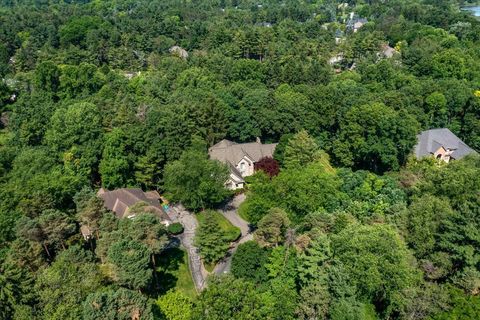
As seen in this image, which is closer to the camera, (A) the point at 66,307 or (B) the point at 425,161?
(A) the point at 66,307

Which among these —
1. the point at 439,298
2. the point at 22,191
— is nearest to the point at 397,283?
the point at 439,298

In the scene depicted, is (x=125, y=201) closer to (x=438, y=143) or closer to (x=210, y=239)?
(x=210, y=239)

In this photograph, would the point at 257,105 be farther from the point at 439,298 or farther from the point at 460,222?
the point at 439,298

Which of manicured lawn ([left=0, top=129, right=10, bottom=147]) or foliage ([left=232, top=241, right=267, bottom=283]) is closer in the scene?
foliage ([left=232, top=241, right=267, bottom=283])

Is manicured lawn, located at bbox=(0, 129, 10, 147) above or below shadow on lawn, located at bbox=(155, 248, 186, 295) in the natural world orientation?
below

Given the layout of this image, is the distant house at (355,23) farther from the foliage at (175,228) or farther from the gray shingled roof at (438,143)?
the foliage at (175,228)

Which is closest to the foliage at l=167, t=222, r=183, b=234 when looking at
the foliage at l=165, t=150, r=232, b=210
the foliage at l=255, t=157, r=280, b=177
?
the foliage at l=165, t=150, r=232, b=210

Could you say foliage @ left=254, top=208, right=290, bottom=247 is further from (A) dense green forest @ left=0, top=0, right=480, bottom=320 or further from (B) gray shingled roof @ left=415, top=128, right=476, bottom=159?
(B) gray shingled roof @ left=415, top=128, right=476, bottom=159
